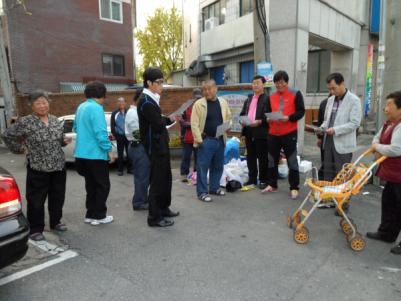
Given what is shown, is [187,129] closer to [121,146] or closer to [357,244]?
[121,146]

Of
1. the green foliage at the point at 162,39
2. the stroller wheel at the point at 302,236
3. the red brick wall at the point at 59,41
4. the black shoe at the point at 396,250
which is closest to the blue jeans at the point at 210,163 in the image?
the stroller wheel at the point at 302,236

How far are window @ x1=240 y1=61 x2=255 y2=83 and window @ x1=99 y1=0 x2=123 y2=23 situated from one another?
9.27m

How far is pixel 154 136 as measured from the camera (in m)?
4.11

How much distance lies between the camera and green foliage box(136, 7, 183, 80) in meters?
30.5

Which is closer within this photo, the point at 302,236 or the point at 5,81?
the point at 302,236

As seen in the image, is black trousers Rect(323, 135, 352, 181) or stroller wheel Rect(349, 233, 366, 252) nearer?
stroller wheel Rect(349, 233, 366, 252)

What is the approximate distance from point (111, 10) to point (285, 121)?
1944 centimetres

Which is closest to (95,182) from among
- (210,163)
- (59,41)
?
(210,163)

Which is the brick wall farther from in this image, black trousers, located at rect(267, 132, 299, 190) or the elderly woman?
the elderly woman

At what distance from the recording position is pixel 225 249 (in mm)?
3648

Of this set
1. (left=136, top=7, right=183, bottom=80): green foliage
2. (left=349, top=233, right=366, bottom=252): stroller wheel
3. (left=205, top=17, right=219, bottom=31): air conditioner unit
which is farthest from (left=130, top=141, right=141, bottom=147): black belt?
(left=136, top=7, right=183, bottom=80): green foliage

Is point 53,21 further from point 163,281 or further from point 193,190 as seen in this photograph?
point 163,281

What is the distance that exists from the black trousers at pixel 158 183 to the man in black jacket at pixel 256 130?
199cm

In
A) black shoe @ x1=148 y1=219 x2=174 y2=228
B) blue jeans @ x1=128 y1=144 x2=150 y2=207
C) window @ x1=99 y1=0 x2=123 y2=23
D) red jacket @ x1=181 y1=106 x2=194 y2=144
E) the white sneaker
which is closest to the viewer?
black shoe @ x1=148 y1=219 x2=174 y2=228
